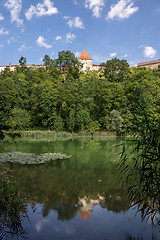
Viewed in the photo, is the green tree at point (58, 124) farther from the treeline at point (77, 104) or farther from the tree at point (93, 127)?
the tree at point (93, 127)

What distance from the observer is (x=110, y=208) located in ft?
21.2

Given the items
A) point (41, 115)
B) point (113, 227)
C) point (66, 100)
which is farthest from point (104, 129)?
point (113, 227)

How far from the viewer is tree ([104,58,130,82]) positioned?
175 ft

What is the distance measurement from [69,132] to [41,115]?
20.0ft

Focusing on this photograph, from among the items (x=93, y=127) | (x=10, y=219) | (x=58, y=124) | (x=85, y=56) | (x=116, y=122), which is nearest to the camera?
(x=10, y=219)

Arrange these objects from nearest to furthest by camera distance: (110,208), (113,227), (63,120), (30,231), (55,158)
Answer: (30,231) → (113,227) → (110,208) → (55,158) → (63,120)

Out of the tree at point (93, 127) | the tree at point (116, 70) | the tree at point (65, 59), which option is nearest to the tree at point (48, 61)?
the tree at point (65, 59)

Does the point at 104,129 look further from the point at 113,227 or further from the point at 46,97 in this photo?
the point at 113,227

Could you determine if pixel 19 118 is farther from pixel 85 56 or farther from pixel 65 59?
pixel 85 56

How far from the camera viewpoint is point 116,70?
57219 mm

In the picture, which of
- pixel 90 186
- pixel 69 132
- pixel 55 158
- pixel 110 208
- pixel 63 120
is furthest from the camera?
pixel 63 120

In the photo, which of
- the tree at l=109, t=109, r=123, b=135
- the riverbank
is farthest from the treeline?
the riverbank

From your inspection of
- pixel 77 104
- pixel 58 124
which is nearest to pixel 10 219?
pixel 58 124

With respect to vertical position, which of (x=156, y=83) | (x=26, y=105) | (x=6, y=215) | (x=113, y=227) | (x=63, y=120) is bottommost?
(x=113, y=227)
